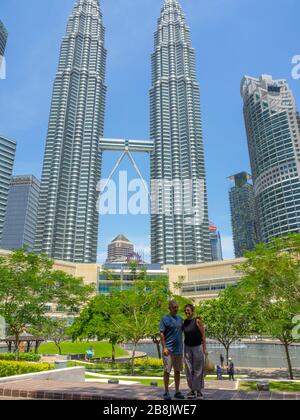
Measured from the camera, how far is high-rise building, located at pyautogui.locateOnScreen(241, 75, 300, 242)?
484 ft

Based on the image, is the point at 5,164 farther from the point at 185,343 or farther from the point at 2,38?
the point at 185,343

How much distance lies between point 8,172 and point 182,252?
10924 centimetres

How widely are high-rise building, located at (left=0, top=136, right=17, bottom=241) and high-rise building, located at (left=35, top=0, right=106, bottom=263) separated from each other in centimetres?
2634

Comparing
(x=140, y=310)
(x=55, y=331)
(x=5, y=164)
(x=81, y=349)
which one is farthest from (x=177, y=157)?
(x=140, y=310)

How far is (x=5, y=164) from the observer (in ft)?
600

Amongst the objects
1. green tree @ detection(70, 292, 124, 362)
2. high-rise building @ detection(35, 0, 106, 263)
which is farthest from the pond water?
high-rise building @ detection(35, 0, 106, 263)

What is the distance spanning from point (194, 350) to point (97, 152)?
173684mm

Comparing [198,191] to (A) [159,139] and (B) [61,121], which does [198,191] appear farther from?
(B) [61,121]

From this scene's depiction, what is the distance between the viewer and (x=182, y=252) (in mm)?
152750

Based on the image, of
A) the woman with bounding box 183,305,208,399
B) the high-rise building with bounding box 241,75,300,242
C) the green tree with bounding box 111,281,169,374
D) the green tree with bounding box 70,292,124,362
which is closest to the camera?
the woman with bounding box 183,305,208,399

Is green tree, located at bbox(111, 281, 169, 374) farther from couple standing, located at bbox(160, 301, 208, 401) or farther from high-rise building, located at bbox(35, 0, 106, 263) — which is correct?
high-rise building, located at bbox(35, 0, 106, 263)

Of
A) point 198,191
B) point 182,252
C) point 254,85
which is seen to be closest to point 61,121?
point 198,191

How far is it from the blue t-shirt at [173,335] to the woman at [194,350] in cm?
17

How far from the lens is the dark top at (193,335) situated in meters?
7.18
